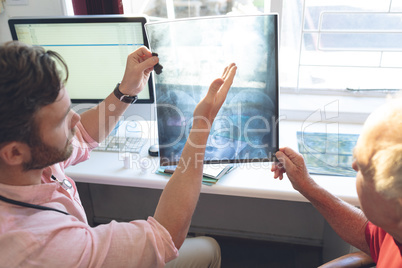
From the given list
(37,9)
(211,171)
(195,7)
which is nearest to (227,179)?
(211,171)

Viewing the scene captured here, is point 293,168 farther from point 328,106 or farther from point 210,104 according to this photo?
point 328,106

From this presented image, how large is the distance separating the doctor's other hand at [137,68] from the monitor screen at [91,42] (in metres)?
0.22

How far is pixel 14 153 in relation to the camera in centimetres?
79

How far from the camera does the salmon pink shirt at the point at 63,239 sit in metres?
0.76

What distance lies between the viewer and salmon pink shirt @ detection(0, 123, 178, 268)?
757 millimetres

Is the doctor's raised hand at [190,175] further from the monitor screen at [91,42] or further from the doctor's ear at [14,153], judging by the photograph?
the monitor screen at [91,42]

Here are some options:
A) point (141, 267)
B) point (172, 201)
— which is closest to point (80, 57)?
point (172, 201)

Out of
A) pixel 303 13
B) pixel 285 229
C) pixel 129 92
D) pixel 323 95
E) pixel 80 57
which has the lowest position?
pixel 285 229

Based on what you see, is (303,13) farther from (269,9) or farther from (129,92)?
(129,92)

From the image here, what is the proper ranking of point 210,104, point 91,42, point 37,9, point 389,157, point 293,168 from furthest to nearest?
point 37,9 < point 91,42 < point 293,168 < point 210,104 < point 389,157

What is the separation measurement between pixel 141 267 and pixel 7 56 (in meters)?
0.57

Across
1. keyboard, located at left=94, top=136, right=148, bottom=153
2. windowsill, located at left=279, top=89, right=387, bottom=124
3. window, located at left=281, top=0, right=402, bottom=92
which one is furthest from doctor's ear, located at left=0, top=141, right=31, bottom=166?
window, located at left=281, top=0, right=402, bottom=92

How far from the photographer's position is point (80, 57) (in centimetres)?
151

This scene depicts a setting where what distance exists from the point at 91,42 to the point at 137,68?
392 millimetres
